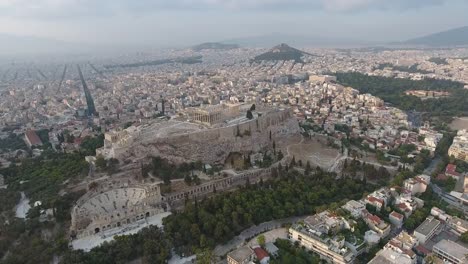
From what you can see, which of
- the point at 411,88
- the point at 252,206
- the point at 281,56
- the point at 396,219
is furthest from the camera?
the point at 281,56

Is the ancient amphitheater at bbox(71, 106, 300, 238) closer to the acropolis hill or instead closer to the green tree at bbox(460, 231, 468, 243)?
the acropolis hill

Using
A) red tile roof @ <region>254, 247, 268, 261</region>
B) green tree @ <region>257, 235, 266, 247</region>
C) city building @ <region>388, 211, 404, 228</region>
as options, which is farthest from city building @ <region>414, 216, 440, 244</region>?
red tile roof @ <region>254, 247, 268, 261</region>

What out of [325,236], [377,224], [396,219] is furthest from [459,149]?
[325,236]

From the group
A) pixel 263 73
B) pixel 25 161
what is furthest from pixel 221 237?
pixel 263 73

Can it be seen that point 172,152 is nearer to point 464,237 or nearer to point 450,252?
point 450,252

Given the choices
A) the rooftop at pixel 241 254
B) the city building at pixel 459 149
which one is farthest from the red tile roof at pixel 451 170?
the rooftop at pixel 241 254

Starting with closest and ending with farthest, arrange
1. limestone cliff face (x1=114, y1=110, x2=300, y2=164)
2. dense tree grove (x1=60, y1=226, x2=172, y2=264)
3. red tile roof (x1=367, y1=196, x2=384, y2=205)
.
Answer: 1. dense tree grove (x1=60, y1=226, x2=172, y2=264)
2. red tile roof (x1=367, y1=196, x2=384, y2=205)
3. limestone cliff face (x1=114, y1=110, x2=300, y2=164)
